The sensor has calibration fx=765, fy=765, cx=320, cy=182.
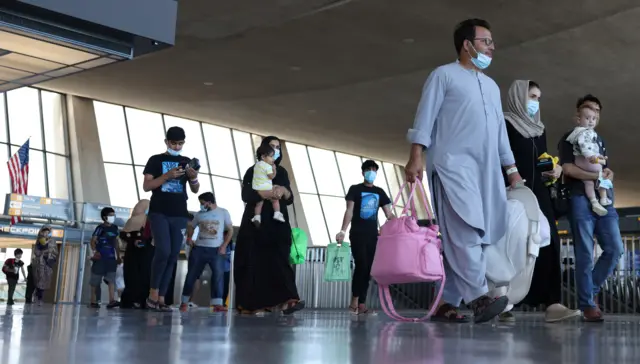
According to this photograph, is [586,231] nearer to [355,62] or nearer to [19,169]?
[355,62]

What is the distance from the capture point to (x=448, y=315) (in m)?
4.95

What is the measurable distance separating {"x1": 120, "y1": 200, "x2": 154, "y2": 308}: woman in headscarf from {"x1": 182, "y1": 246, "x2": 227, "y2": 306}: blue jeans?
1.85 feet

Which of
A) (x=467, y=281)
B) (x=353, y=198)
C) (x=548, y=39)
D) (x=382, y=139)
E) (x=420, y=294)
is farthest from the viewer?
(x=382, y=139)

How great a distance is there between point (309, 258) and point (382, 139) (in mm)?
7816

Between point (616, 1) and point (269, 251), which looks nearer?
point (269, 251)

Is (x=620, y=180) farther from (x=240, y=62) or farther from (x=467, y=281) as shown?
(x=467, y=281)

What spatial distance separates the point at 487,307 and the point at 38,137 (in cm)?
1900

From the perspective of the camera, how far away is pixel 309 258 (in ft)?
57.7

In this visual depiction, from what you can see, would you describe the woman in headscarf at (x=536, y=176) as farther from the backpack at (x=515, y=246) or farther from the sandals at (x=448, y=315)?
the sandals at (x=448, y=315)

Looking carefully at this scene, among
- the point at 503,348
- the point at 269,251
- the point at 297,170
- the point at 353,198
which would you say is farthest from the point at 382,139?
the point at 503,348

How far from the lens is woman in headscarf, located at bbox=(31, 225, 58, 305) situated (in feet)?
51.1

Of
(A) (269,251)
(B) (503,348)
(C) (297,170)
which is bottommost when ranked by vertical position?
(B) (503,348)

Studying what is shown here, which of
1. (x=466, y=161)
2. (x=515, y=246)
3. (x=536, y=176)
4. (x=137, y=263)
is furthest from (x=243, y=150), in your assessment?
(x=466, y=161)

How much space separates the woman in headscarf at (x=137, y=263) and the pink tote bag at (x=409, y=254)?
18.4 ft
